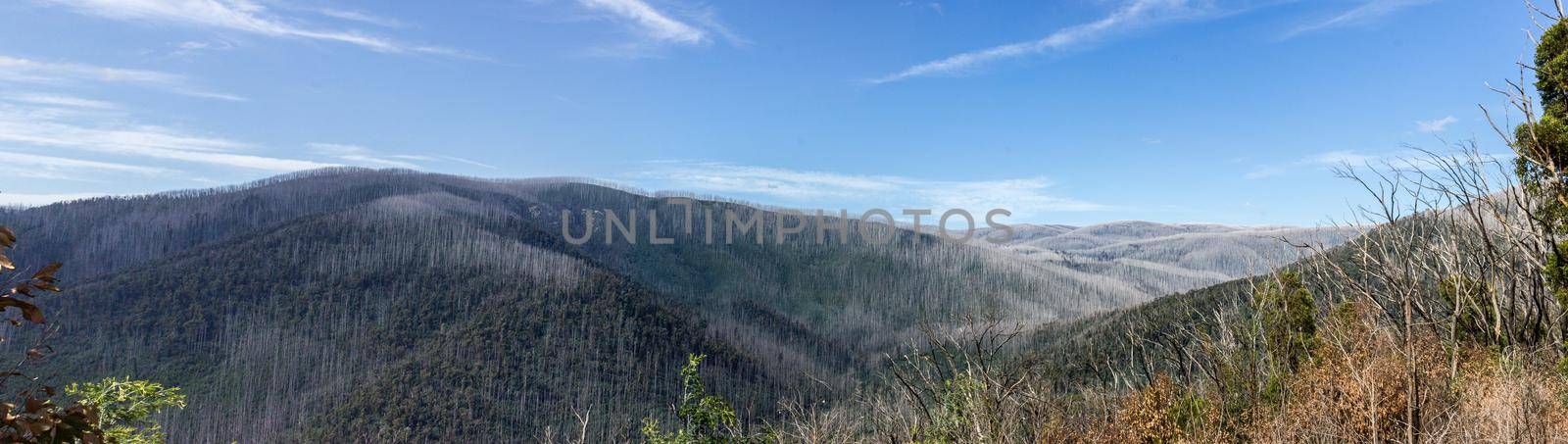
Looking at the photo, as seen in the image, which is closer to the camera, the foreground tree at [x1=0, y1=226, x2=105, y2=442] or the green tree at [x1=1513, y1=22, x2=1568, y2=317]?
the foreground tree at [x1=0, y1=226, x2=105, y2=442]

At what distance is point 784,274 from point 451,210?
80108 mm

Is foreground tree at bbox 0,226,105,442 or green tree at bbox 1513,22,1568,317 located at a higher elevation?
green tree at bbox 1513,22,1568,317

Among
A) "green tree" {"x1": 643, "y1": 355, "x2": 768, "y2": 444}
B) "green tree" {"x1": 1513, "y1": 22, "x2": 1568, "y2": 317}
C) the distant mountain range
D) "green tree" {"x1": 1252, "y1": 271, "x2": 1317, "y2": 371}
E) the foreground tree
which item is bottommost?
the distant mountain range

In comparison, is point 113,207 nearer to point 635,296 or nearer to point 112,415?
point 635,296

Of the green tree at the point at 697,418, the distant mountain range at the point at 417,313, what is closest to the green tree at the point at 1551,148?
the green tree at the point at 697,418

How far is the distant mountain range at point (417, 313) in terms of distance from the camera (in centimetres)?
9631

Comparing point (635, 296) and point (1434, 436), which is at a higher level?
point (1434, 436)

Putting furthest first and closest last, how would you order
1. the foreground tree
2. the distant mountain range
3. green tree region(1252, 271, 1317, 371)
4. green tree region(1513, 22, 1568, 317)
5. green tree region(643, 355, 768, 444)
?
1. the distant mountain range
2. green tree region(1252, 271, 1317, 371)
3. green tree region(643, 355, 768, 444)
4. green tree region(1513, 22, 1568, 317)
5. the foreground tree

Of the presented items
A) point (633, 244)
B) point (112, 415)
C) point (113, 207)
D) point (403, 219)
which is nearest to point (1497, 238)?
point (112, 415)

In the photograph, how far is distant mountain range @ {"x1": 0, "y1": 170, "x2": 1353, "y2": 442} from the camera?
9631 cm

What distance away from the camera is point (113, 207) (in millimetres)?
155875

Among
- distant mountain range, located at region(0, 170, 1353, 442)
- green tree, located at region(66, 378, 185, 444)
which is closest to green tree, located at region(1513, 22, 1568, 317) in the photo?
green tree, located at region(66, 378, 185, 444)

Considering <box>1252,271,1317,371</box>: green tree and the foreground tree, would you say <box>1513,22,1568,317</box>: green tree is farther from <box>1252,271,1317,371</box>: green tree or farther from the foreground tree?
the foreground tree

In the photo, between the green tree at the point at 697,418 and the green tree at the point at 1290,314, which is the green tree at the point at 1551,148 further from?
the green tree at the point at 697,418
